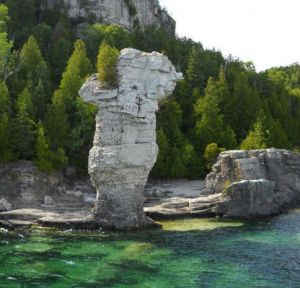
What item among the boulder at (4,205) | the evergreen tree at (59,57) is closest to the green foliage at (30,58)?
the evergreen tree at (59,57)

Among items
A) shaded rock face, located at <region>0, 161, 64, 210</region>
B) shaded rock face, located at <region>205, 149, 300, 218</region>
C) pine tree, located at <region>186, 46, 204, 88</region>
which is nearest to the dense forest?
pine tree, located at <region>186, 46, 204, 88</region>

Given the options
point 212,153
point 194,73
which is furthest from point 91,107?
point 194,73

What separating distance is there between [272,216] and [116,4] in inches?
2128

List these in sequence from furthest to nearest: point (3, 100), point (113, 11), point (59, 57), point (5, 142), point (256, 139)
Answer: point (113, 11)
point (59, 57)
point (256, 139)
point (3, 100)
point (5, 142)

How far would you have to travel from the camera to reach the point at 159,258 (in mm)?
27531

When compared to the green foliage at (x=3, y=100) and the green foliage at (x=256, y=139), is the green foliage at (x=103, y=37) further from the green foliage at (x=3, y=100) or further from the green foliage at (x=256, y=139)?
the green foliage at (x=256, y=139)

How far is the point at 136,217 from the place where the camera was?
36.1m

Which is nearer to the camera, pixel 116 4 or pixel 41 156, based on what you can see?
pixel 41 156

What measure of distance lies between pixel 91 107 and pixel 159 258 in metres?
29.1

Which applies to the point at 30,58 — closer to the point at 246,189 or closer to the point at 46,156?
the point at 46,156

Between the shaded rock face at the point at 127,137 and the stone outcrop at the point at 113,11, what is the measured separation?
48675 millimetres

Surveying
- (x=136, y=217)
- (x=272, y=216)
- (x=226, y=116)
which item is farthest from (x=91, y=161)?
(x=226, y=116)

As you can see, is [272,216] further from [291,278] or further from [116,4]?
[116,4]

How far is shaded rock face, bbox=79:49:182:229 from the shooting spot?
35.9 metres
